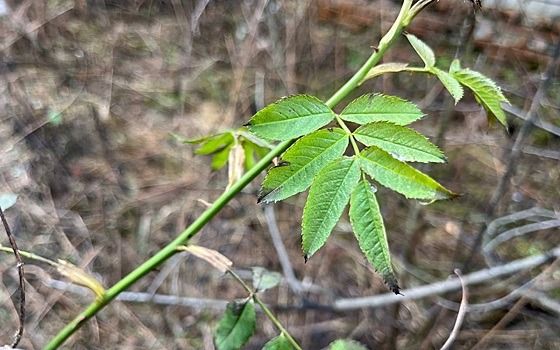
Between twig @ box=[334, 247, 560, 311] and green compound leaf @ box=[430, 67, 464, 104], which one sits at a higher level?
green compound leaf @ box=[430, 67, 464, 104]

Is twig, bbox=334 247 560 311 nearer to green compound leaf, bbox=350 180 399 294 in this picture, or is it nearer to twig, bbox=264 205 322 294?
twig, bbox=264 205 322 294

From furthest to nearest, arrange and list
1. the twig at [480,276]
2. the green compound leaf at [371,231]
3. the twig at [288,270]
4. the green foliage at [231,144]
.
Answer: the twig at [288,270] → the twig at [480,276] → the green foliage at [231,144] → the green compound leaf at [371,231]

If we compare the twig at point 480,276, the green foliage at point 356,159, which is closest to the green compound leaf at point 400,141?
the green foliage at point 356,159

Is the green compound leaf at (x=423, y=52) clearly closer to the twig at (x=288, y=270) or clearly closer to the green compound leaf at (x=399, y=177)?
the green compound leaf at (x=399, y=177)

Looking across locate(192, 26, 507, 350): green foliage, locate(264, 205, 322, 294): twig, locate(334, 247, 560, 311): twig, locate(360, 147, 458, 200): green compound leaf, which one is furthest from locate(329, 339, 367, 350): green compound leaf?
locate(264, 205, 322, 294): twig

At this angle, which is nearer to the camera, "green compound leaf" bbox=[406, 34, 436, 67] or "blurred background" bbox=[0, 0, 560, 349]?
"green compound leaf" bbox=[406, 34, 436, 67]

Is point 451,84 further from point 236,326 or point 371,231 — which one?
point 236,326
